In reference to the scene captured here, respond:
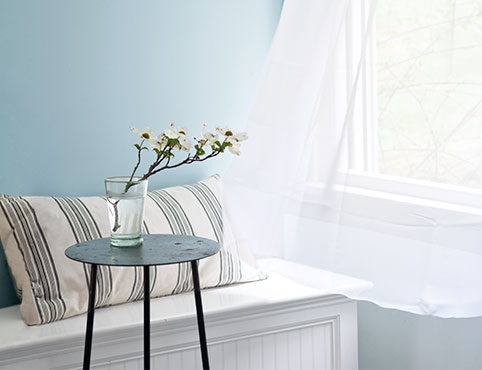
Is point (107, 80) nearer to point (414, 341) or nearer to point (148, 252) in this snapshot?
point (148, 252)

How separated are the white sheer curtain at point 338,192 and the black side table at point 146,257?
20cm

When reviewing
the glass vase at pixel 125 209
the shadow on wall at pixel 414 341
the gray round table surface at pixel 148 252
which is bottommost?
the shadow on wall at pixel 414 341

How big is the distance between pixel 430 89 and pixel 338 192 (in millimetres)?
330

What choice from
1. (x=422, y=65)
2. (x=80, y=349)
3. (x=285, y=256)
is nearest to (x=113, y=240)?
(x=80, y=349)

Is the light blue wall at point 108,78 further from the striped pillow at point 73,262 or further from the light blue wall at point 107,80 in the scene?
the striped pillow at point 73,262

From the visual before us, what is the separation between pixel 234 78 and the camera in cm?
251

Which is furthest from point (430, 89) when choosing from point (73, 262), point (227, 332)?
point (73, 262)

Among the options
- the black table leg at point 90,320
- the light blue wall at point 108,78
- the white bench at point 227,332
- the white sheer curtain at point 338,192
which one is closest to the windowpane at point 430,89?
the white sheer curtain at point 338,192

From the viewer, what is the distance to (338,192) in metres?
1.70

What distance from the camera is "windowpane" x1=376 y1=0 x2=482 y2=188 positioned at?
1.47m

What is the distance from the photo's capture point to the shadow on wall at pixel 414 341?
199 centimetres

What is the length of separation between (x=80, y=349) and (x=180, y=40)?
108cm

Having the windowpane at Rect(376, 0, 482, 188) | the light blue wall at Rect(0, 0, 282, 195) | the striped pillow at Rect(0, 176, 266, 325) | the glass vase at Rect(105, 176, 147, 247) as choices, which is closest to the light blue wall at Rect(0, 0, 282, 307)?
the light blue wall at Rect(0, 0, 282, 195)

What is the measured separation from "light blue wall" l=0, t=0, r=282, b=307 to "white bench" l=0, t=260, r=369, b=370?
398 millimetres
